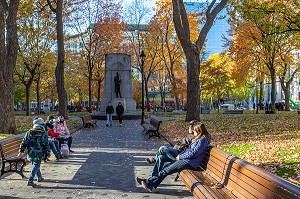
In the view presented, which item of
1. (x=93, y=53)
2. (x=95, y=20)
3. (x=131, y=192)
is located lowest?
(x=131, y=192)

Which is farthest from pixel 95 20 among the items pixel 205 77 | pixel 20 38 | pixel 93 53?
pixel 205 77

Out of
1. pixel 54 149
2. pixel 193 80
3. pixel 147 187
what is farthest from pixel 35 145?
pixel 193 80

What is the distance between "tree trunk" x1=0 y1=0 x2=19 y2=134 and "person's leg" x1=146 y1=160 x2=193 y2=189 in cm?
1030

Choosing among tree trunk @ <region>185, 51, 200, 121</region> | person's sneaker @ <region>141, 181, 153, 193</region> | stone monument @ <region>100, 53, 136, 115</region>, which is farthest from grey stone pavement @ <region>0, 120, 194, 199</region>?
stone monument @ <region>100, 53, 136, 115</region>

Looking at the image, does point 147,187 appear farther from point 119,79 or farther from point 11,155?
point 119,79

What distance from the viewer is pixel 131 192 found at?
7.03m

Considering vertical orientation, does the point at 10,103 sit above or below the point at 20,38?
below

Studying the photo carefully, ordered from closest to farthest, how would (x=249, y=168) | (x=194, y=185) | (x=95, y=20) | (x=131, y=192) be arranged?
(x=249, y=168)
(x=194, y=185)
(x=131, y=192)
(x=95, y=20)

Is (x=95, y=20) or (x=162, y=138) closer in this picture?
(x=162, y=138)

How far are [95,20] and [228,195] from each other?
4159cm

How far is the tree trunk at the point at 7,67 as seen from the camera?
15562 millimetres

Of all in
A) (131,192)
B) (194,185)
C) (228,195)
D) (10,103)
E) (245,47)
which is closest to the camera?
(228,195)

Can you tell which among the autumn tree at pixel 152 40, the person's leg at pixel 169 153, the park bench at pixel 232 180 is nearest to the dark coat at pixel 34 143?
the person's leg at pixel 169 153

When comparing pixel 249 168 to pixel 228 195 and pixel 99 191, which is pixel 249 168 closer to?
pixel 228 195
